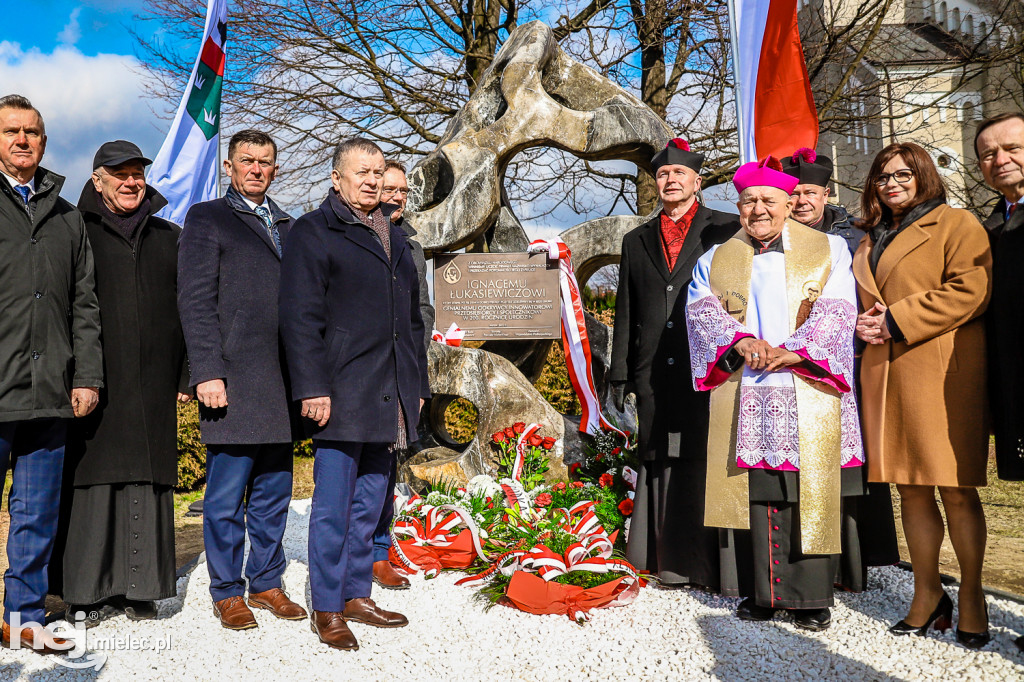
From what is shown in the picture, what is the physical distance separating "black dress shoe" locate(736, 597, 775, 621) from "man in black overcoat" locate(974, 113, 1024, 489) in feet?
3.67

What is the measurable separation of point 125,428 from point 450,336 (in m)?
2.38

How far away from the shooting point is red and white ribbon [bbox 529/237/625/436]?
17.4 ft

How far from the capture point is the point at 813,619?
3.52m

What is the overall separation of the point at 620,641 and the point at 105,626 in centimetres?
223

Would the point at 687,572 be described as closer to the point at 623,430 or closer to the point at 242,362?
the point at 623,430

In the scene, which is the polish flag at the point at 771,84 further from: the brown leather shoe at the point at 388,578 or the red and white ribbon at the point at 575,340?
the brown leather shoe at the point at 388,578

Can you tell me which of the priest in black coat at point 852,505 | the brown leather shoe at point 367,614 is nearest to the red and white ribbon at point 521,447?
the brown leather shoe at point 367,614

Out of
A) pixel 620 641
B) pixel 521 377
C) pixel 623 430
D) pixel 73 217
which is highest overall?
pixel 73 217

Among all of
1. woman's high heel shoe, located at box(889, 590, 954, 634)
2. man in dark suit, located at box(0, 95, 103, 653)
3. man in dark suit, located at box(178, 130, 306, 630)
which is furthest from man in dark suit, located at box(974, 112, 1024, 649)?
man in dark suit, located at box(0, 95, 103, 653)

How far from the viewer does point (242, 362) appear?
350 centimetres

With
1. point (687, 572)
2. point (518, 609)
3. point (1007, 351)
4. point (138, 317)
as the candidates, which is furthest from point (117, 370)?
point (1007, 351)

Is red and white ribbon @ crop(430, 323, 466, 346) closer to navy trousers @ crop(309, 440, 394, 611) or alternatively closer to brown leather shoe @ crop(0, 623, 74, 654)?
navy trousers @ crop(309, 440, 394, 611)

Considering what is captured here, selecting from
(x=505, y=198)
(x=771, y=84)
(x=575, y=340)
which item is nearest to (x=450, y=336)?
(x=575, y=340)

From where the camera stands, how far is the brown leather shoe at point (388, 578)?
4145 millimetres
